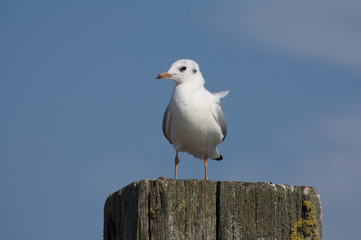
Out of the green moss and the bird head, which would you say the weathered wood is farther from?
the bird head

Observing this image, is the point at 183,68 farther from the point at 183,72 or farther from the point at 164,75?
the point at 164,75

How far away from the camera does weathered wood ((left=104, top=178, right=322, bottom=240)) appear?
402 cm

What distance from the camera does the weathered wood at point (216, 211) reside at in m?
4.02

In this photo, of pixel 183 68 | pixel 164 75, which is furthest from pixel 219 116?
pixel 164 75

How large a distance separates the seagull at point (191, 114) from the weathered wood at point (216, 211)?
13.5 ft

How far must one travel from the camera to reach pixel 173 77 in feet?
28.4

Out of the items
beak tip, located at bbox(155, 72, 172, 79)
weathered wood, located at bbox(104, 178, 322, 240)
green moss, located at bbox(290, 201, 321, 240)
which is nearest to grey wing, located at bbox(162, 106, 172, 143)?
beak tip, located at bbox(155, 72, 172, 79)

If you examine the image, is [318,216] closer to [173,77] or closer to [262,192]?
[262,192]

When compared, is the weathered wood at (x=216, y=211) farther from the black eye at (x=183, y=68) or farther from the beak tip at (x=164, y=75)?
the black eye at (x=183, y=68)

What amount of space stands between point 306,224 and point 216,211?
0.71m

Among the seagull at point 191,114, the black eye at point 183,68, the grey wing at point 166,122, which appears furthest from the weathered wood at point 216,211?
the black eye at point 183,68

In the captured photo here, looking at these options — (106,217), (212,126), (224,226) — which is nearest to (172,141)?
(212,126)

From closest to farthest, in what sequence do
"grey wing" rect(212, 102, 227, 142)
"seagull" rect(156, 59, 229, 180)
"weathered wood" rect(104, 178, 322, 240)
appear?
"weathered wood" rect(104, 178, 322, 240) → "seagull" rect(156, 59, 229, 180) → "grey wing" rect(212, 102, 227, 142)

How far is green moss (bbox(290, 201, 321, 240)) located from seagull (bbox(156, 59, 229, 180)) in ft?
13.9
